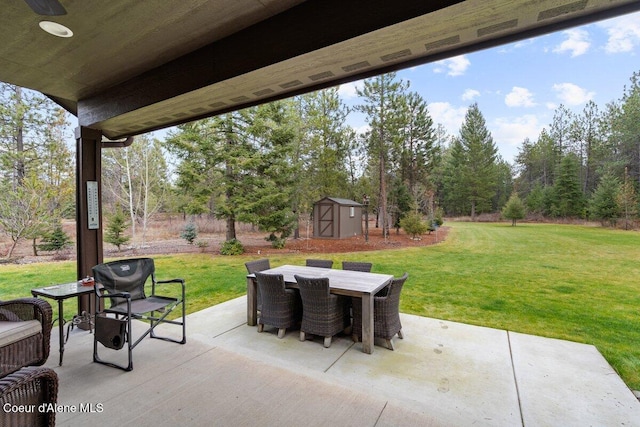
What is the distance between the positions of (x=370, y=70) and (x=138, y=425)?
104 inches

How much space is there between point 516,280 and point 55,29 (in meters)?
7.90

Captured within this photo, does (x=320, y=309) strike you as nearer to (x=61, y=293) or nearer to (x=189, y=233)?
(x=61, y=293)

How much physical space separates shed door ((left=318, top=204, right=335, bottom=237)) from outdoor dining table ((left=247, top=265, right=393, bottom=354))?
7583 millimetres

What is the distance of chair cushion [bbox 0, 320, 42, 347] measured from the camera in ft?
6.51

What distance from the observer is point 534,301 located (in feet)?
16.9

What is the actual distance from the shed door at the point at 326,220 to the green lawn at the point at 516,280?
2.75 metres

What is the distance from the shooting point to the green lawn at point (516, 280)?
4090 millimetres

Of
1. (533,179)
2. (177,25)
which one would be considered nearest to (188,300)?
(177,25)

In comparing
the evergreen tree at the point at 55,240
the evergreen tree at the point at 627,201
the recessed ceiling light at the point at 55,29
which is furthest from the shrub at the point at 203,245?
the evergreen tree at the point at 627,201

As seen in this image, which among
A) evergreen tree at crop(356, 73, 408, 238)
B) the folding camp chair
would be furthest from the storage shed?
the folding camp chair

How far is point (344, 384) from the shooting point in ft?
7.38

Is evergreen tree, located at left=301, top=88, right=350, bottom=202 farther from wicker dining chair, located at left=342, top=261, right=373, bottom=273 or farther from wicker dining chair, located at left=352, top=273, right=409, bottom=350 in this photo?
wicker dining chair, located at left=352, top=273, right=409, bottom=350

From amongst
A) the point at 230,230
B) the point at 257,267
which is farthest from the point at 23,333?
the point at 230,230

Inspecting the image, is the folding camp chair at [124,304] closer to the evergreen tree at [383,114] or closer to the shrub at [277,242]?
the shrub at [277,242]
